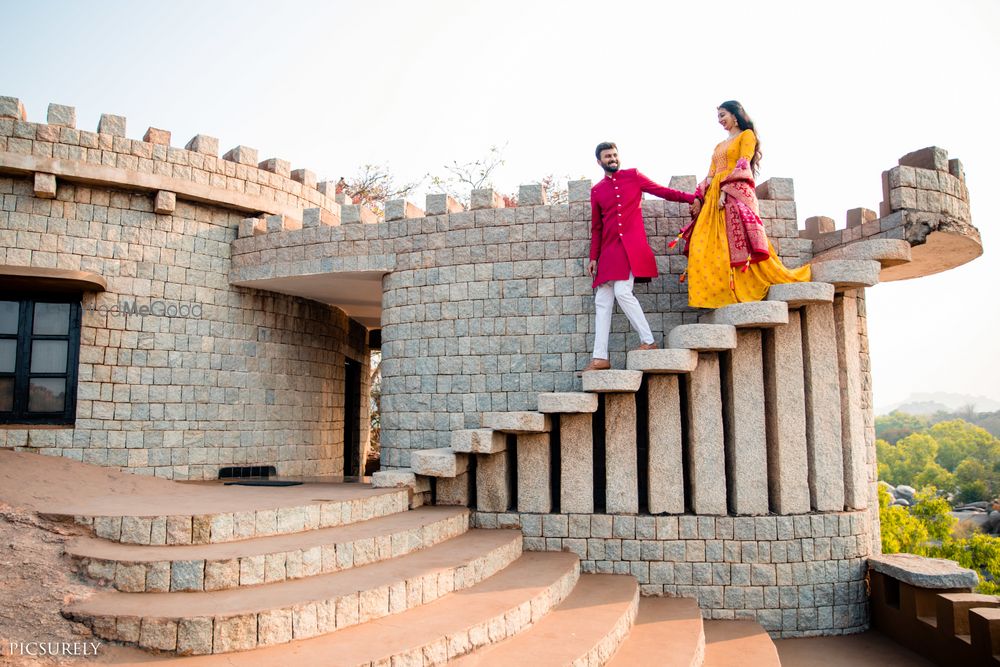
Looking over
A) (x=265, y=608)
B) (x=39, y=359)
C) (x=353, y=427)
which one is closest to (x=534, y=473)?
(x=265, y=608)

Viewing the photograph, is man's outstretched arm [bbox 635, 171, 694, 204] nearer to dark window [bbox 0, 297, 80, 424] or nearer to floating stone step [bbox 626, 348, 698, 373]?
floating stone step [bbox 626, 348, 698, 373]

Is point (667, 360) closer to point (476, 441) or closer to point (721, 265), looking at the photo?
point (721, 265)

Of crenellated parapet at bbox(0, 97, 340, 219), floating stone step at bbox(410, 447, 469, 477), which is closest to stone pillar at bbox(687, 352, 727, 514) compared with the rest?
floating stone step at bbox(410, 447, 469, 477)

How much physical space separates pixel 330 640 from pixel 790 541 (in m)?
4.36

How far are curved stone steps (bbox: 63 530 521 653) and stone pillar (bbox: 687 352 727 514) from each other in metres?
2.60

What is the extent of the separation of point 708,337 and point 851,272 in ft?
4.57

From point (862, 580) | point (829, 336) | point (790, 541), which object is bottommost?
point (862, 580)

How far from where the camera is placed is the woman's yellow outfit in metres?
6.32

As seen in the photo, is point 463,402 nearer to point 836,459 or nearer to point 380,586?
point 380,586

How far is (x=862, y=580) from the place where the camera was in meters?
6.43

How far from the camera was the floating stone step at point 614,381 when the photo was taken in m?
6.14

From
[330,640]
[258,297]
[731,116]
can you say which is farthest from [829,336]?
[258,297]

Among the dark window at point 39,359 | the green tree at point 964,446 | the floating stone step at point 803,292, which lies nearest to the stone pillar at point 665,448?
the floating stone step at point 803,292

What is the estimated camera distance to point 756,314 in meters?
6.03
